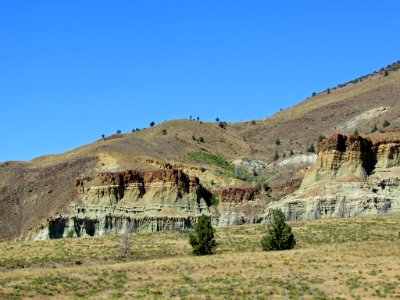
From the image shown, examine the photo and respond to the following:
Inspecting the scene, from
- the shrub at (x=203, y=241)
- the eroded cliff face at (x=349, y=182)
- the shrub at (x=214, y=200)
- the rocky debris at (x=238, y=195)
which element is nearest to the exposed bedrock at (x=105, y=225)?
the rocky debris at (x=238, y=195)

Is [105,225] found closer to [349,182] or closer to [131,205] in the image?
[131,205]

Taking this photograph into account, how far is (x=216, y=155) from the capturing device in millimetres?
138500

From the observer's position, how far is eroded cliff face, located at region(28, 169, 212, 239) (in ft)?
315

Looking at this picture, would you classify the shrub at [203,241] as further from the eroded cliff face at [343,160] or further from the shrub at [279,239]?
the eroded cliff face at [343,160]

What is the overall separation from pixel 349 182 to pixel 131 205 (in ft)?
93.4

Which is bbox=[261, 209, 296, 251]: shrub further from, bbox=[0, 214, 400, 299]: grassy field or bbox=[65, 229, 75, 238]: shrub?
bbox=[65, 229, 75, 238]: shrub

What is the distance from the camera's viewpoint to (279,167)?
129875 millimetres

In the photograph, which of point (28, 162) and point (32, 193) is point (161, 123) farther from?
point (32, 193)

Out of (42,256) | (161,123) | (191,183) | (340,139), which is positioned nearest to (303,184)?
(340,139)

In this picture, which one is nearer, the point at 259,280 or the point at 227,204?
the point at 259,280

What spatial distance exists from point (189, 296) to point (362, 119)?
350ft

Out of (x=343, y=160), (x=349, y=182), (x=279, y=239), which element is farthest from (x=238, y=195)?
(x=279, y=239)

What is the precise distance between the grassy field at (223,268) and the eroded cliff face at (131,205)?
21045 mm

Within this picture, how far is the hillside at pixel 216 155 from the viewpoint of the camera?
110 metres
